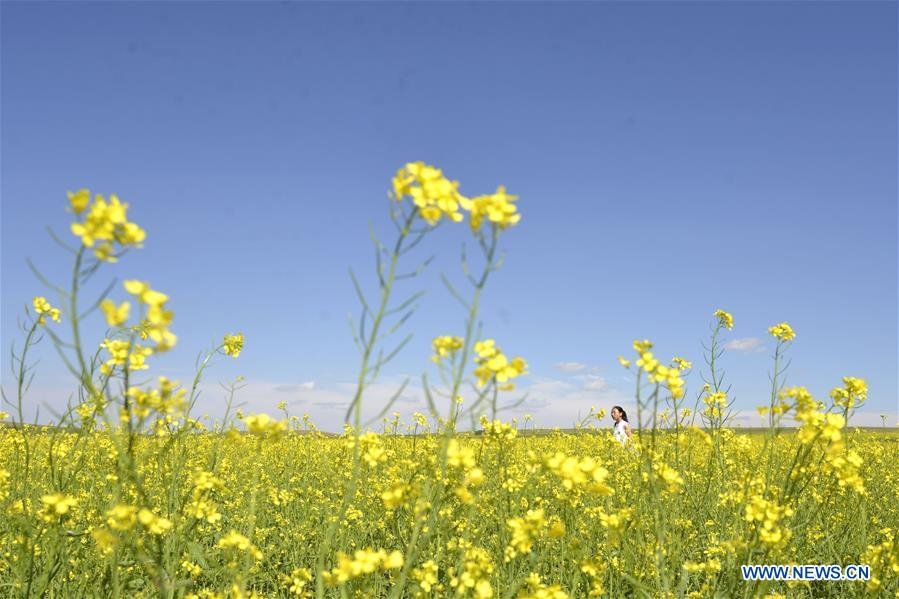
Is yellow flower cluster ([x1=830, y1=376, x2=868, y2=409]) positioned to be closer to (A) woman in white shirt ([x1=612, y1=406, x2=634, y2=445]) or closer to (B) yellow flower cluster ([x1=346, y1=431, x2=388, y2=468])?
(B) yellow flower cluster ([x1=346, y1=431, x2=388, y2=468])

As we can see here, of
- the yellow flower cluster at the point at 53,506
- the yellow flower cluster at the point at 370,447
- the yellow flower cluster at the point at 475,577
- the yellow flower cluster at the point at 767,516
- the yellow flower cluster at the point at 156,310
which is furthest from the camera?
the yellow flower cluster at the point at 767,516

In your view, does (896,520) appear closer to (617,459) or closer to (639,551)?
(617,459)

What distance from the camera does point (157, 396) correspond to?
78.3 inches

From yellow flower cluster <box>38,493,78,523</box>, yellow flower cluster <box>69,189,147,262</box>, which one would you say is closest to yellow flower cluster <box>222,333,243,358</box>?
yellow flower cluster <box>38,493,78,523</box>

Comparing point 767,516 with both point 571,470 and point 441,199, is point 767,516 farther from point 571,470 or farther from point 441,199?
point 441,199

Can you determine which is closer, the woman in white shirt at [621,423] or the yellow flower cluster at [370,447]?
the yellow flower cluster at [370,447]

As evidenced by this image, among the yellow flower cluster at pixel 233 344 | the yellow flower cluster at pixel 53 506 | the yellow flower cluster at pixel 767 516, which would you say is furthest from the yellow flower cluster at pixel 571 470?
the yellow flower cluster at pixel 233 344

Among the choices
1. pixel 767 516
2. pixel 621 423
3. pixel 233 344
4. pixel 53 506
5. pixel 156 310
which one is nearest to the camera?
pixel 156 310

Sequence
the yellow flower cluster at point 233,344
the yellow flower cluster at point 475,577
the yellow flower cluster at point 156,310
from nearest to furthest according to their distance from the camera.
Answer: the yellow flower cluster at point 156,310 → the yellow flower cluster at point 475,577 → the yellow flower cluster at point 233,344

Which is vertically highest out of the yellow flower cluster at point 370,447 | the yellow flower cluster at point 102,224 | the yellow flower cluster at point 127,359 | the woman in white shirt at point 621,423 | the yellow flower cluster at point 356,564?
the yellow flower cluster at point 102,224

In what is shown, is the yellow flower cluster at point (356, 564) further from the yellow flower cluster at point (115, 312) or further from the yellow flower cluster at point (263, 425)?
the yellow flower cluster at point (115, 312)

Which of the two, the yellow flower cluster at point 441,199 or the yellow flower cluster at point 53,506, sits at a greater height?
the yellow flower cluster at point 441,199

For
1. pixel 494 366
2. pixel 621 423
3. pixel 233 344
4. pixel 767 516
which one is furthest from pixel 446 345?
pixel 621 423

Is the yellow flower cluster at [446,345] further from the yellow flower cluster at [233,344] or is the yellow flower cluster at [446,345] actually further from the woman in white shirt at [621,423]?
the woman in white shirt at [621,423]
